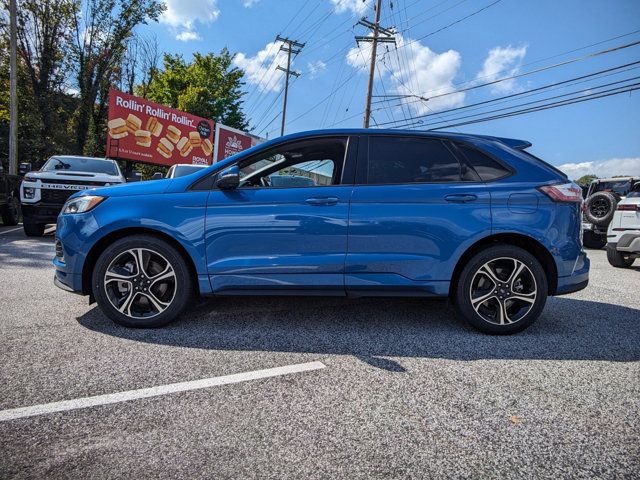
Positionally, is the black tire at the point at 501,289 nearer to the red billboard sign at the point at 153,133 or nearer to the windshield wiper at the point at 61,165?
the windshield wiper at the point at 61,165

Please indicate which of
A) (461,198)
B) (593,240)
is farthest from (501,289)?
(593,240)

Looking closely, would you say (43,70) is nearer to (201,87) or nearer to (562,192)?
(201,87)

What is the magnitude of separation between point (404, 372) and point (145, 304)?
85.5 inches

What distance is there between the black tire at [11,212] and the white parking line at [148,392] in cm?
1095

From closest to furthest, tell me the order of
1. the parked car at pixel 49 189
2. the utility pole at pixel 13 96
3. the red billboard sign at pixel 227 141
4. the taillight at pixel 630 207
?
the taillight at pixel 630 207 → the parked car at pixel 49 189 → the utility pole at pixel 13 96 → the red billboard sign at pixel 227 141

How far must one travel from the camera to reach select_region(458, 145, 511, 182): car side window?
11.6 feet

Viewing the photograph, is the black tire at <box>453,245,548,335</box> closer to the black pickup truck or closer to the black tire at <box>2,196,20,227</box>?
the black pickup truck

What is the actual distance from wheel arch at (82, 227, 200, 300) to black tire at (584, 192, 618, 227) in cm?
1068

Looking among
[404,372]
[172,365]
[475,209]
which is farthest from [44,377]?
[475,209]

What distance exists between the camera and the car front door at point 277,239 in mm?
3377

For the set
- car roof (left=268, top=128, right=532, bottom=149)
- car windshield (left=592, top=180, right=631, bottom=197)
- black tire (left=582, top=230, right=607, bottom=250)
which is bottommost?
black tire (left=582, top=230, right=607, bottom=250)

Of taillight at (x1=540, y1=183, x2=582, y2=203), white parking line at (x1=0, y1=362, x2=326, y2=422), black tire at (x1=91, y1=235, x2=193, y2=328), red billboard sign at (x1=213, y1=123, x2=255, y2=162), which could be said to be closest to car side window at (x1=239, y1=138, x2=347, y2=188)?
black tire at (x1=91, y1=235, x2=193, y2=328)

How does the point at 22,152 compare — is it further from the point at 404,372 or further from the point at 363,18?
the point at 404,372

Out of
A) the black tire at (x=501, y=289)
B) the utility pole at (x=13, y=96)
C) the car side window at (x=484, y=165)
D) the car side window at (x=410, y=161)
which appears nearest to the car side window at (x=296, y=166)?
the car side window at (x=410, y=161)
